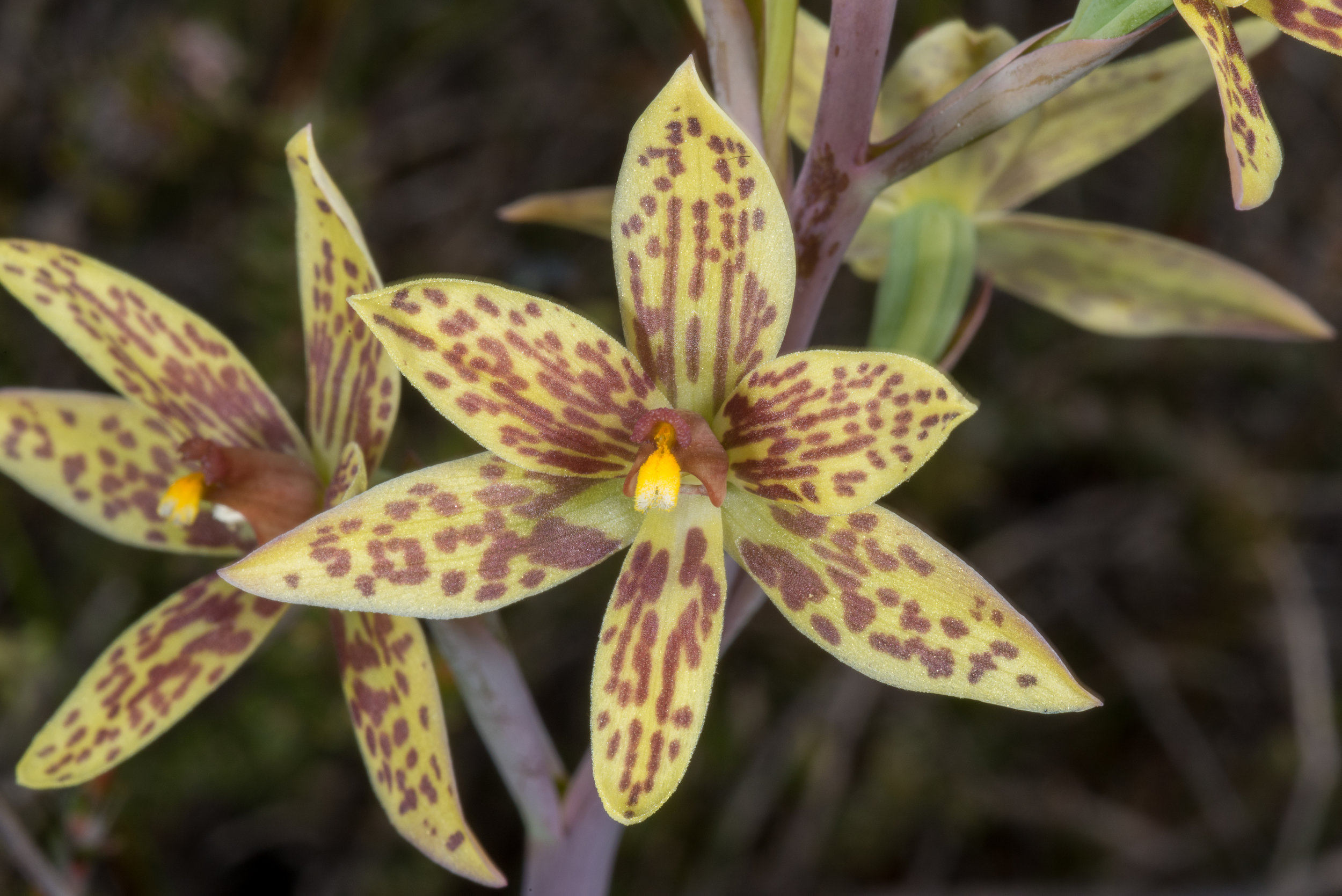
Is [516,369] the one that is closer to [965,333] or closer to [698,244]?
[698,244]

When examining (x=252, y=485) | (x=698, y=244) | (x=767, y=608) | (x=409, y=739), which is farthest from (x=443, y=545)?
(x=767, y=608)

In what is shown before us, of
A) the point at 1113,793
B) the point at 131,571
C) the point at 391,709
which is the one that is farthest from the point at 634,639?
the point at 1113,793

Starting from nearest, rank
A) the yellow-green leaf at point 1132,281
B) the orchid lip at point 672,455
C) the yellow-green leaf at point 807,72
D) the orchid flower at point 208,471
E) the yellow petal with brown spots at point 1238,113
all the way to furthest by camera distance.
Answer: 1. the yellow petal with brown spots at point 1238,113
2. the orchid lip at point 672,455
3. the orchid flower at point 208,471
4. the yellow-green leaf at point 807,72
5. the yellow-green leaf at point 1132,281

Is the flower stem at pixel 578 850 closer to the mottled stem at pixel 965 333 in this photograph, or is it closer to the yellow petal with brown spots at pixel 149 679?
the yellow petal with brown spots at pixel 149 679

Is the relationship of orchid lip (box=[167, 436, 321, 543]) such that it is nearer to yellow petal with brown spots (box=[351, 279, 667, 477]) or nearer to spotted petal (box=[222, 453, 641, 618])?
spotted petal (box=[222, 453, 641, 618])

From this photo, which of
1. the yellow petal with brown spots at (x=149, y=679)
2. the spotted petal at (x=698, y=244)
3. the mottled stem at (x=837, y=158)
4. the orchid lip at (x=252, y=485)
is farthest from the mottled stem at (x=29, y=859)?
the mottled stem at (x=837, y=158)
